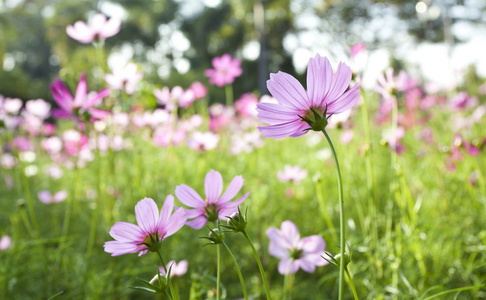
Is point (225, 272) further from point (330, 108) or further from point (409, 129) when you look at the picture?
point (409, 129)

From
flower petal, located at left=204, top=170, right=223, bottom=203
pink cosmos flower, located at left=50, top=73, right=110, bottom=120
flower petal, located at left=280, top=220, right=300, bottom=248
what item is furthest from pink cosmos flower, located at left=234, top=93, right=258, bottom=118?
flower petal, located at left=204, top=170, right=223, bottom=203

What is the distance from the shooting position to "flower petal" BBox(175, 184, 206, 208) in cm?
47

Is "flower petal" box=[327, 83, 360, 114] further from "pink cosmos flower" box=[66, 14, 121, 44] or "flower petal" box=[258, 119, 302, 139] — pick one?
"pink cosmos flower" box=[66, 14, 121, 44]

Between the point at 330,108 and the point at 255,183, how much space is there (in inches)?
45.8

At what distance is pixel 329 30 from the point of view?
13.6m

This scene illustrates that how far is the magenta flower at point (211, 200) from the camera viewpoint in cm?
47

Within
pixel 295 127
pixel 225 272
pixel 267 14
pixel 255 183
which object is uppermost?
pixel 267 14

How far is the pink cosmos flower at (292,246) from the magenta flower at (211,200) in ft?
0.51

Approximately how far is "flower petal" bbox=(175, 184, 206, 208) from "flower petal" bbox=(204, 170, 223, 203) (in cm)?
1

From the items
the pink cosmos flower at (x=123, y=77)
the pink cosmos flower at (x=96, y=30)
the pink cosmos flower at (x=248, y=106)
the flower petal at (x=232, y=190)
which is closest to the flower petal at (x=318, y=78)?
the flower petal at (x=232, y=190)

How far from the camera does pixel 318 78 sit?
39 centimetres

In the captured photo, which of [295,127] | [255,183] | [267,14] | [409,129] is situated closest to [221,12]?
[267,14]

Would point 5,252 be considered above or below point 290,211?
above

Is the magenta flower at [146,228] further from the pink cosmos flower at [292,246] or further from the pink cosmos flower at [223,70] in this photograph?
the pink cosmos flower at [223,70]
